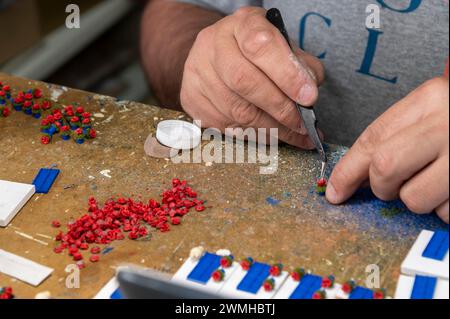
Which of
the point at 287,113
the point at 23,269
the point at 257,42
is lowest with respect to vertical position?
the point at 23,269

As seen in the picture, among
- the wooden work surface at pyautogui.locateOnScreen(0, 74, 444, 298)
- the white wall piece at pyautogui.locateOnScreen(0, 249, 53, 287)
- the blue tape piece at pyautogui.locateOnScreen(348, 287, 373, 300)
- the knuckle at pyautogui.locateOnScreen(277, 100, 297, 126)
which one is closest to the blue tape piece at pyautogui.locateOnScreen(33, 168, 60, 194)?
the wooden work surface at pyautogui.locateOnScreen(0, 74, 444, 298)

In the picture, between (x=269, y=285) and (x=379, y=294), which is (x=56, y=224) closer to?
(x=269, y=285)

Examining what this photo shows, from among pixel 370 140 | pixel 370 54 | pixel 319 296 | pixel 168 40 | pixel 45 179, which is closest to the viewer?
pixel 319 296

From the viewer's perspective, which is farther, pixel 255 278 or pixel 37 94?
pixel 37 94

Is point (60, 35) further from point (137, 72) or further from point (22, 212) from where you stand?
point (22, 212)

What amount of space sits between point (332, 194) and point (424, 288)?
21 cm

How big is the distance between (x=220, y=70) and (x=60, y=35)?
1.25m

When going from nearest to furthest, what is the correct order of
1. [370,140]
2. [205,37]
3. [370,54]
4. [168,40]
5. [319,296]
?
[319,296] < [370,140] < [205,37] < [370,54] < [168,40]

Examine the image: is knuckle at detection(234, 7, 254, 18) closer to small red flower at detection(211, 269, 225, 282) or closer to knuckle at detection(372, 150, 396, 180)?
knuckle at detection(372, 150, 396, 180)

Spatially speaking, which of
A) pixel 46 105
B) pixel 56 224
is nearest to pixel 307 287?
pixel 56 224

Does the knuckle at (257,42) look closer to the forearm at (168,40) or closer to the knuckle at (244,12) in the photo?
the knuckle at (244,12)

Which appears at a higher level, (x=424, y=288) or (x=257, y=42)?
(x=257, y=42)

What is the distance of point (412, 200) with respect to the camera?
845mm

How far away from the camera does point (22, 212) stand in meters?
0.93
